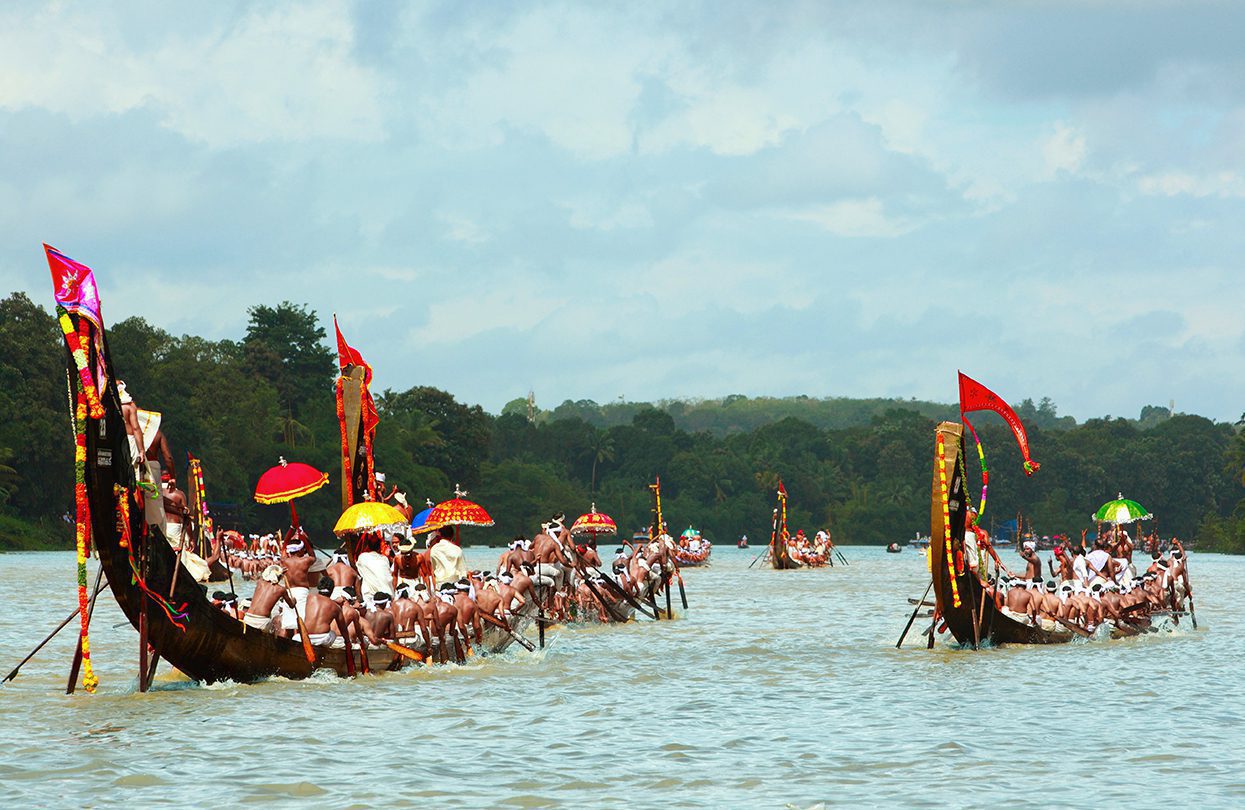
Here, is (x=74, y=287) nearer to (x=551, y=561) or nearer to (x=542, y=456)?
(x=551, y=561)

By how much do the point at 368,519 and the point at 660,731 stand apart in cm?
862

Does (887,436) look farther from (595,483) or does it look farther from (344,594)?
(344,594)

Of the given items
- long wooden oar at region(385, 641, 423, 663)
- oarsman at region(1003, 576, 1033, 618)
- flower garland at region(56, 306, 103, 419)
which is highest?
flower garland at region(56, 306, 103, 419)

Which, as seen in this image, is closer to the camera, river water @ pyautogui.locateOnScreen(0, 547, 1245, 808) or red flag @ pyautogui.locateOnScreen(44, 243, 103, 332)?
river water @ pyautogui.locateOnScreen(0, 547, 1245, 808)

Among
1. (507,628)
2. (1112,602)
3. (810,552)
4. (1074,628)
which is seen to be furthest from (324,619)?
(810,552)

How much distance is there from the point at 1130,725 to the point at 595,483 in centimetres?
11628

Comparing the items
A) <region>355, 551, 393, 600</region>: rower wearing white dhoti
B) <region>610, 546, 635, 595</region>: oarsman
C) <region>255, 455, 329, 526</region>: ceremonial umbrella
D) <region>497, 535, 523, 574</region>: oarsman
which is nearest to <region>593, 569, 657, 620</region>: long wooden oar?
<region>610, 546, 635, 595</region>: oarsman

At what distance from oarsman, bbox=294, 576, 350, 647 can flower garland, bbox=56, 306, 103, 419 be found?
449 centimetres

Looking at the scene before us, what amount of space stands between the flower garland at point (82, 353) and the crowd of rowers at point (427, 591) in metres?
3.31

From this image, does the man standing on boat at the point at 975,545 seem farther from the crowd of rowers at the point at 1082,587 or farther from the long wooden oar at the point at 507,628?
the long wooden oar at the point at 507,628

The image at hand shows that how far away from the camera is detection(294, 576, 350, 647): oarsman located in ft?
65.4

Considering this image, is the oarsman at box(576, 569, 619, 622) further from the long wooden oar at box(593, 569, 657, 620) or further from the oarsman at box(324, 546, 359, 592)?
the oarsman at box(324, 546, 359, 592)

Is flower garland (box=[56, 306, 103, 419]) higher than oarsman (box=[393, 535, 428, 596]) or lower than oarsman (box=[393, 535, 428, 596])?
higher

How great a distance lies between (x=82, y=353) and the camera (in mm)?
16234
